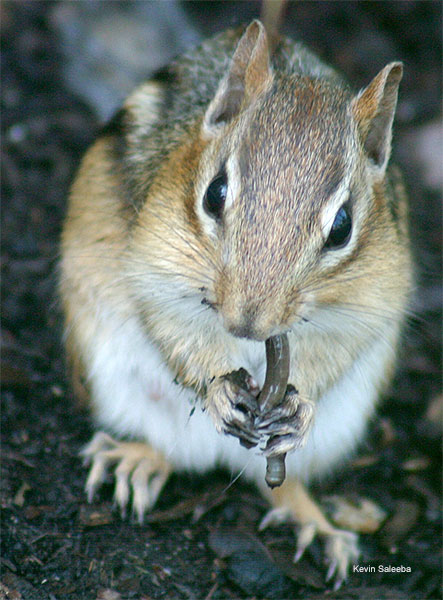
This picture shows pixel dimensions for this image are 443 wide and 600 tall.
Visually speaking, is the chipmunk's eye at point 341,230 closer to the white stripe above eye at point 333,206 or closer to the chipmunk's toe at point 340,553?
the white stripe above eye at point 333,206

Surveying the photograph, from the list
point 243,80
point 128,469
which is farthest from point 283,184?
point 128,469

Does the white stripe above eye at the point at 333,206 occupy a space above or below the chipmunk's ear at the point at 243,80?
below

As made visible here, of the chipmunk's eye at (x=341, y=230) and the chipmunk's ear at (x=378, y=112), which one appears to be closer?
the chipmunk's eye at (x=341, y=230)

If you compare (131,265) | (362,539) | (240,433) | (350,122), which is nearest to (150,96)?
(131,265)

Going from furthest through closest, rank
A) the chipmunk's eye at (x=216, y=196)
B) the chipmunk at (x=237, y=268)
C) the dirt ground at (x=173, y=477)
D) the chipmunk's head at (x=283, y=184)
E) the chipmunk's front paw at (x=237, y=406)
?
the dirt ground at (x=173, y=477), the chipmunk's front paw at (x=237, y=406), the chipmunk's eye at (x=216, y=196), the chipmunk at (x=237, y=268), the chipmunk's head at (x=283, y=184)

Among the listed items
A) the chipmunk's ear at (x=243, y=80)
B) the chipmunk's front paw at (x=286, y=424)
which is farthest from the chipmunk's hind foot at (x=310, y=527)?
the chipmunk's ear at (x=243, y=80)

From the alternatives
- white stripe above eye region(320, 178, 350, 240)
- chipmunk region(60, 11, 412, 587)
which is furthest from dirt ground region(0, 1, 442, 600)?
white stripe above eye region(320, 178, 350, 240)
